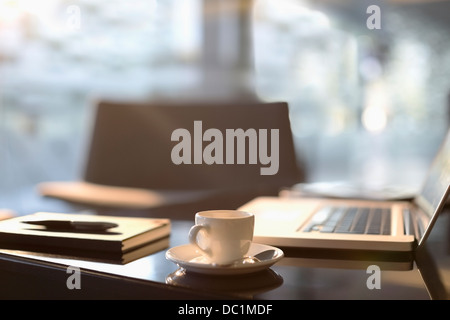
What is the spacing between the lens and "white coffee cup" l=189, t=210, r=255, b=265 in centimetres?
74

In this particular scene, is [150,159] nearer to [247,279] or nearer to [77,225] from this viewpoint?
[77,225]

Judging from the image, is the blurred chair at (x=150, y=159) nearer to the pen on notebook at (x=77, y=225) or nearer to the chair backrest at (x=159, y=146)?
the chair backrest at (x=159, y=146)

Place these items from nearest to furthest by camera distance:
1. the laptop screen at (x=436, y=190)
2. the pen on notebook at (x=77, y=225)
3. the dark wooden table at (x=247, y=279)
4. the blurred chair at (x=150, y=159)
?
the dark wooden table at (x=247, y=279) → the laptop screen at (x=436, y=190) → the pen on notebook at (x=77, y=225) → the blurred chair at (x=150, y=159)

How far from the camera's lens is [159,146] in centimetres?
262

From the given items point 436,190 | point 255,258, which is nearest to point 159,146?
point 436,190

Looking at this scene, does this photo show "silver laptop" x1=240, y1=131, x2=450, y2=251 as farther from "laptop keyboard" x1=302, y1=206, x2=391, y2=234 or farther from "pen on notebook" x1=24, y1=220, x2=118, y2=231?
"pen on notebook" x1=24, y1=220, x2=118, y2=231

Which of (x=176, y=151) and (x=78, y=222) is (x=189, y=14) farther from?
(x=78, y=222)

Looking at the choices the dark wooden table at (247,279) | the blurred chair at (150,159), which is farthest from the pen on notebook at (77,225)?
the blurred chair at (150,159)

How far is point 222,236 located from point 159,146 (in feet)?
6.25

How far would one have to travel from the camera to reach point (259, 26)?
4.21 meters

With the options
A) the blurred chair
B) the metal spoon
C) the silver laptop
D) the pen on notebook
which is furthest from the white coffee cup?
the blurred chair

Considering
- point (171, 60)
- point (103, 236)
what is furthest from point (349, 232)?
point (171, 60)

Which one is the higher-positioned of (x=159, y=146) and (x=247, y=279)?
(x=159, y=146)

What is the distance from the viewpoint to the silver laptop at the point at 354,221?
0.86 metres
